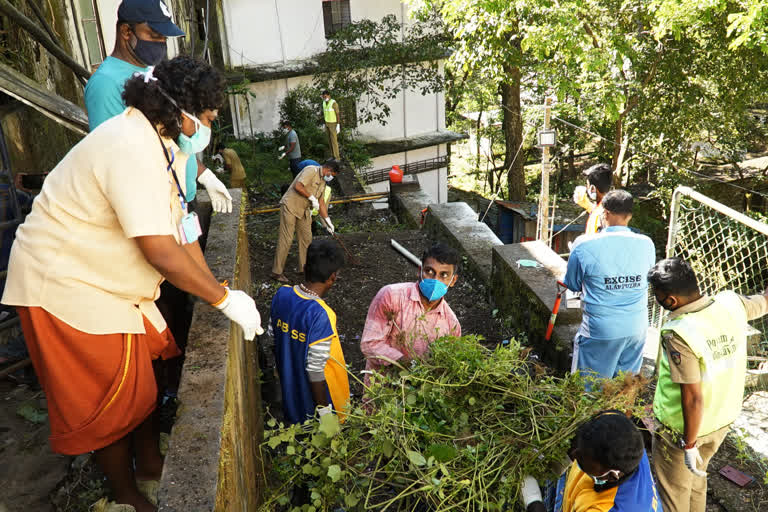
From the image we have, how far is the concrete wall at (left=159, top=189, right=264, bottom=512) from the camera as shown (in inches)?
74.7

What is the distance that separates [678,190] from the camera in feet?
15.3

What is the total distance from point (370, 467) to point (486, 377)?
2.17 feet

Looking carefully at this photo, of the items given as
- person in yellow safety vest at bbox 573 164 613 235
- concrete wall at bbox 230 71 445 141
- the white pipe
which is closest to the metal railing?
concrete wall at bbox 230 71 445 141

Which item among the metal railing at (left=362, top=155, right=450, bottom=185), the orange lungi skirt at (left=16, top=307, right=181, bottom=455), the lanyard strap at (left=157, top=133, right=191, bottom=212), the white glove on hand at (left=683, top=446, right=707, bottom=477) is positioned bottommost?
the metal railing at (left=362, top=155, right=450, bottom=185)

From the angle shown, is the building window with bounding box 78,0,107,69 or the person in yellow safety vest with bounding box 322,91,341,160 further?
the person in yellow safety vest with bounding box 322,91,341,160

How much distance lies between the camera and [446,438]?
2.54m

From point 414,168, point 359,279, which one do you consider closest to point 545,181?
point 359,279

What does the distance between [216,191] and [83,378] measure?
5.98 ft

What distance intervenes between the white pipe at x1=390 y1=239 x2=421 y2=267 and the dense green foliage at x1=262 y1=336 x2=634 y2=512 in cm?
419

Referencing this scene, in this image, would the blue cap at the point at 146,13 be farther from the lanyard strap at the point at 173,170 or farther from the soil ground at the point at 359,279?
the soil ground at the point at 359,279

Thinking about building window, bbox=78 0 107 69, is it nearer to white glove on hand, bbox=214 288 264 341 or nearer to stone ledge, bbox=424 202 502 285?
stone ledge, bbox=424 202 502 285

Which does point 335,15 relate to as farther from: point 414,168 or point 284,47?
point 414,168

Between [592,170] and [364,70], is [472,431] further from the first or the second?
[364,70]

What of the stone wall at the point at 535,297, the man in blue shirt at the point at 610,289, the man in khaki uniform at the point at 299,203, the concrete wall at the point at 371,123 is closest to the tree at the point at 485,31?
the man in khaki uniform at the point at 299,203
